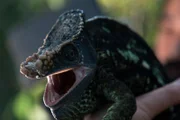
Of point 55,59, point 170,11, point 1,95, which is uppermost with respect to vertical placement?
point 55,59

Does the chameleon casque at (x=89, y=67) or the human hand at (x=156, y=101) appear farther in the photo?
the human hand at (x=156, y=101)

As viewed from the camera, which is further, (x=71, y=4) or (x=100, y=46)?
(x=71, y=4)

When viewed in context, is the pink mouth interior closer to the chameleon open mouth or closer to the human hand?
the chameleon open mouth

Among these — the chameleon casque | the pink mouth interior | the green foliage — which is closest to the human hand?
→ the chameleon casque

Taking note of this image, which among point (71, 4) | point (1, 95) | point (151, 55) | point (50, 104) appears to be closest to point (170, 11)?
point (151, 55)

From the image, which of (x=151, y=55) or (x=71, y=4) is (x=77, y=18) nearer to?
(x=151, y=55)

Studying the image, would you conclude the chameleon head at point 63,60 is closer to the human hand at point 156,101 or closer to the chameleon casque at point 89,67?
the chameleon casque at point 89,67

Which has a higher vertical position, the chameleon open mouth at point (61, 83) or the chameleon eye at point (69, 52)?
the chameleon eye at point (69, 52)

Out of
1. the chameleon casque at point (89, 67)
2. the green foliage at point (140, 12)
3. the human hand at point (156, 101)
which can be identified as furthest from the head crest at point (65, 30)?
the green foliage at point (140, 12)
